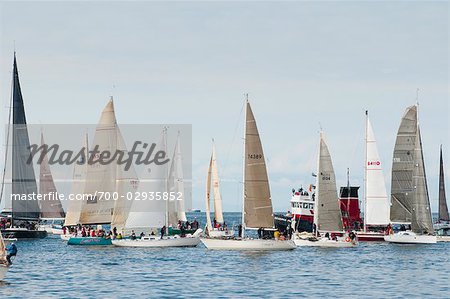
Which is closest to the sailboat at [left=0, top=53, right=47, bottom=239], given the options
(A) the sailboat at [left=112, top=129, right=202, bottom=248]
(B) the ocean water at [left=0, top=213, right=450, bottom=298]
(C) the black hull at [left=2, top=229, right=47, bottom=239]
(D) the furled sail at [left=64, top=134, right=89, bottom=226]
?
(C) the black hull at [left=2, top=229, right=47, bottom=239]

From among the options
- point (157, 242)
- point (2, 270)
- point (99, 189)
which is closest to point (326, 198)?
point (157, 242)

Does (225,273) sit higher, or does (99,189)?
(99,189)

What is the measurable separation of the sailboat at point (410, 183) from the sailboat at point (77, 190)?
33.1 m

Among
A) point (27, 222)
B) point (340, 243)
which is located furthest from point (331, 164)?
point (27, 222)

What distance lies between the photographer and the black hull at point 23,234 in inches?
3824

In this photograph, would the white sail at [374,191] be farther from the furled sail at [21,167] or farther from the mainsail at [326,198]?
the furled sail at [21,167]

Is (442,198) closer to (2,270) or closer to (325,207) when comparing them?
(325,207)

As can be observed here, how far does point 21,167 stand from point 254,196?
35.9 m

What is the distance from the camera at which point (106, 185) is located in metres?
90.8

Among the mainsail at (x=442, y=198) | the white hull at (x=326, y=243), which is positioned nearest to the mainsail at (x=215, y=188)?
the white hull at (x=326, y=243)

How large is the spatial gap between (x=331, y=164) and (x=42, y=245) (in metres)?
30.4

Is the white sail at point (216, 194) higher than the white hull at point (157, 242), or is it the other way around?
the white sail at point (216, 194)

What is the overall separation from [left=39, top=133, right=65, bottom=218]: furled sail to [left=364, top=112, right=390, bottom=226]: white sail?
137 feet

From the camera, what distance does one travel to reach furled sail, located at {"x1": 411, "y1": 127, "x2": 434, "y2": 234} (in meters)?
93.7
